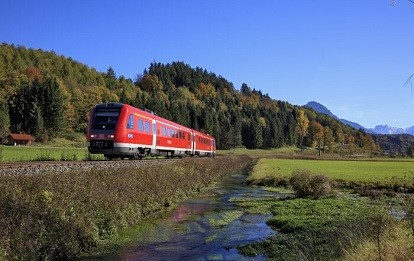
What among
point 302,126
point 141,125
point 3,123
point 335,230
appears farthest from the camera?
point 302,126

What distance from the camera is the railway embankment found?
10219mm

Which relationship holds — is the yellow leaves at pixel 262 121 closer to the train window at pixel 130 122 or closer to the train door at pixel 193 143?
the train door at pixel 193 143

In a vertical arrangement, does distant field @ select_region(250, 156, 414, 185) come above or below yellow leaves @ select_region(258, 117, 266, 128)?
below

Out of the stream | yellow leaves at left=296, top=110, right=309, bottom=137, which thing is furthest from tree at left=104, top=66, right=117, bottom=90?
the stream

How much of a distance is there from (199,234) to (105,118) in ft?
39.9

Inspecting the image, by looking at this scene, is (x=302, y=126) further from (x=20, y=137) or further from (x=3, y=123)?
(x=3, y=123)

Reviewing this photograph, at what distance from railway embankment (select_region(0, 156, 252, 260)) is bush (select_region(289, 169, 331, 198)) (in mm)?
10226

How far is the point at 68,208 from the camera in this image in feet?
41.5

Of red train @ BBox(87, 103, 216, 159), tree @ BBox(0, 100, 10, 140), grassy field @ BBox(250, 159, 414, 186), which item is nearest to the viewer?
red train @ BBox(87, 103, 216, 159)

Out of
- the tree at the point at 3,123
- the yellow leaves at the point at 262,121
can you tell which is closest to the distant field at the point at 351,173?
the tree at the point at 3,123

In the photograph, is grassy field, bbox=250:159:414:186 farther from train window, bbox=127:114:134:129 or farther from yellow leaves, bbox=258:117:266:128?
yellow leaves, bbox=258:117:266:128

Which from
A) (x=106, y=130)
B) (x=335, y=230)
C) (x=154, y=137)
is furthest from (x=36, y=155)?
(x=335, y=230)

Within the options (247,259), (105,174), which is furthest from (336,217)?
(105,174)

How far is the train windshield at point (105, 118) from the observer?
24.6 meters
